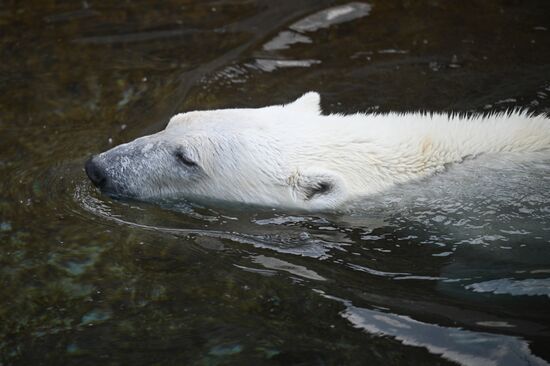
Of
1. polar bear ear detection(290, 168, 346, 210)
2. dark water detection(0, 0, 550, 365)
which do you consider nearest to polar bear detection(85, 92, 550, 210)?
polar bear ear detection(290, 168, 346, 210)

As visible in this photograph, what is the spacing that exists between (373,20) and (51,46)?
10.8 ft

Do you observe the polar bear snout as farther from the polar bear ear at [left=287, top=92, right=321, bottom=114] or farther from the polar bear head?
the polar bear ear at [left=287, top=92, right=321, bottom=114]

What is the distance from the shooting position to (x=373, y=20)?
7.75 metres

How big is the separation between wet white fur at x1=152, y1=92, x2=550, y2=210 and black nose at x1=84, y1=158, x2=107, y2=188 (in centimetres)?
30

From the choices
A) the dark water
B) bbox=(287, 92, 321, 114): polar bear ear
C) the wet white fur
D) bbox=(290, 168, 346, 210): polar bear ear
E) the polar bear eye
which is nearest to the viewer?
the dark water

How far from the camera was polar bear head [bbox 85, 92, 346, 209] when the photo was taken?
194 inches

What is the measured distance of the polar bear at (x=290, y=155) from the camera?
493 centimetres

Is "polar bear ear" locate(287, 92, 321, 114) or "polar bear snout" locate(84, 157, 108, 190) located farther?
"polar bear ear" locate(287, 92, 321, 114)

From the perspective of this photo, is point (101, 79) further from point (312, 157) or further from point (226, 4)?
point (312, 157)

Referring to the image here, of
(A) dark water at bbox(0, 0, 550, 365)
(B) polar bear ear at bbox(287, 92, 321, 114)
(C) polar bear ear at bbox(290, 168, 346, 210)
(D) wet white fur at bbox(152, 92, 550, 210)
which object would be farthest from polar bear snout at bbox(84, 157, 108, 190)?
(B) polar bear ear at bbox(287, 92, 321, 114)

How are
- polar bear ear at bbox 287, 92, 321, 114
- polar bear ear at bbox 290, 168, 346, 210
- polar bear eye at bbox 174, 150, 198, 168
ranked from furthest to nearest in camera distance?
polar bear ear at bbox 287, 92, 321, 114
polar bear eye at bbox 174, 150, 198, 168
polar bear ear at bbox 290, 168, 346, 210

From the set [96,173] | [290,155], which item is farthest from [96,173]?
[290,155]

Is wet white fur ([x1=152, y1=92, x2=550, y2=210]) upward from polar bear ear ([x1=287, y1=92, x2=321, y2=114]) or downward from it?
downward

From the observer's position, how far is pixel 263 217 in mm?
5051
